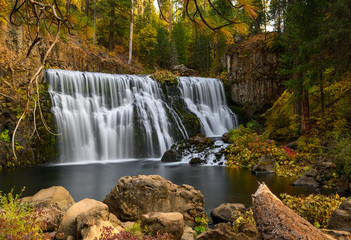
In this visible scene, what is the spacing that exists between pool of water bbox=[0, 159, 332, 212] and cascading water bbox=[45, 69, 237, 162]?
7.58 feet

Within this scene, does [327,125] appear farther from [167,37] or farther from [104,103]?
[167,37]

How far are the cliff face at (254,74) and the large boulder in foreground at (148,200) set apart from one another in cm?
1856

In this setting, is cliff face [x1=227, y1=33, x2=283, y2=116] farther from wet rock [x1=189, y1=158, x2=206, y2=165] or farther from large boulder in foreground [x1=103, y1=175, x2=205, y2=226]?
large boulder in foreground [x1=103, y1=175, x2=205, y2=226]

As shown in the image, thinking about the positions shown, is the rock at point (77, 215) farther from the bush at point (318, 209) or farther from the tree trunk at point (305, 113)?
the tree trunk at point (305, 113)

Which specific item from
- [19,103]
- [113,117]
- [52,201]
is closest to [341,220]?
[52,201]

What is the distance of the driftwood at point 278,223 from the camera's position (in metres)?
2.43

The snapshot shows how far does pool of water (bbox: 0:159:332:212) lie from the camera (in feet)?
28.6

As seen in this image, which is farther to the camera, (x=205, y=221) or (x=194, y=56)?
(x=194, y=56)

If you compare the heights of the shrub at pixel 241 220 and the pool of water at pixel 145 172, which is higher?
the shrub at pixel 241 220

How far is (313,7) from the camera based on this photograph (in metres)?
13.1

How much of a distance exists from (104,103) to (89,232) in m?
15.9

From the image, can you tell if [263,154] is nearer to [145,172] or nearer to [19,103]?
[145,172]

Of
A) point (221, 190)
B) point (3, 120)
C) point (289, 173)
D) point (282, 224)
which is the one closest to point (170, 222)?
point (282, 224)

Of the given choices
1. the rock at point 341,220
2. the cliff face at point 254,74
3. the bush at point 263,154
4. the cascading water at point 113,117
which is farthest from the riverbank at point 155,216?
the cliff face at point 254,74
